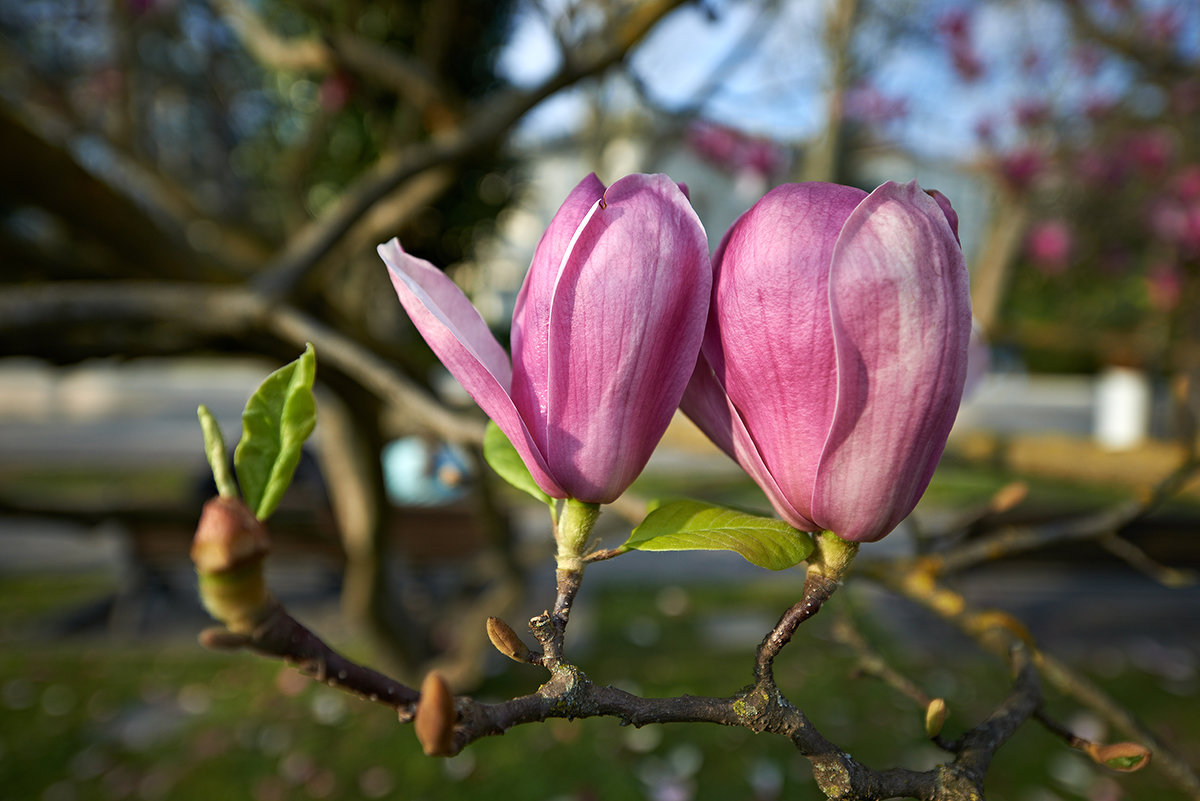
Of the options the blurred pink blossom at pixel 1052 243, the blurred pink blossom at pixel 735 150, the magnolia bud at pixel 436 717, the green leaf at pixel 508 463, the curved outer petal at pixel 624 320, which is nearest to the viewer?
the magnolia bud at pixel 436 717

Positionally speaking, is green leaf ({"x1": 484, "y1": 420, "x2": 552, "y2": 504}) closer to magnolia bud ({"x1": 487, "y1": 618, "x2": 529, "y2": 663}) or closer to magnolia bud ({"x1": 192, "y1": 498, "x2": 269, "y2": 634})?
magnolia bud ({"x1": 487, "y1": 618, "x2": 529, "y2": 663})

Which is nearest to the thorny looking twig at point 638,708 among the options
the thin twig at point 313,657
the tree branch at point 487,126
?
A: the thin twig at point 313,657

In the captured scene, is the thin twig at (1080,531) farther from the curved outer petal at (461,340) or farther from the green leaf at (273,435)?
the green leaf at (273,435)

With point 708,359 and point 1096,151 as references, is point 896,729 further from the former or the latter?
point 1096,151

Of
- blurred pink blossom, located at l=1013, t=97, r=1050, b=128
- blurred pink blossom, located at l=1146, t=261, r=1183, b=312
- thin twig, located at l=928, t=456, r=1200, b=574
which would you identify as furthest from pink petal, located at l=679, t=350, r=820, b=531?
blurred pink blossom, located at l=1013, t=97, r=1050, b=128

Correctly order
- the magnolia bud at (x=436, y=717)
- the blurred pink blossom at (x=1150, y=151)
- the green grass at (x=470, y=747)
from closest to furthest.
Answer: the magnolia bud at (x=436, y=717) < the green grass at (x=470, y=747) < the blurred pink blossom at (x=1150, y=151)

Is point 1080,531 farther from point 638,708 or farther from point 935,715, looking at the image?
point 638,708

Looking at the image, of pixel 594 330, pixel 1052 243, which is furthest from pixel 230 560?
pixel 1052 243
